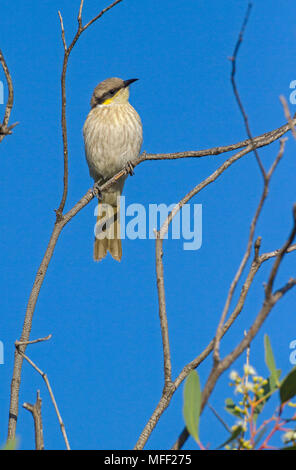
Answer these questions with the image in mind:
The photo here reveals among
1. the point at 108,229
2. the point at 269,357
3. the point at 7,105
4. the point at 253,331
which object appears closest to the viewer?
the point at 253,331

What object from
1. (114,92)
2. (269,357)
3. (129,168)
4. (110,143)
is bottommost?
(269,357)

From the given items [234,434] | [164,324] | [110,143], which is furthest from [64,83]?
[110,143]

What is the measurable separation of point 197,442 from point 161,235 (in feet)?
2.93

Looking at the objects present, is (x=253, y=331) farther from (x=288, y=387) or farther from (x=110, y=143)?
(x=110, y=143)

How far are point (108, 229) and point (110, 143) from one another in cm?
107

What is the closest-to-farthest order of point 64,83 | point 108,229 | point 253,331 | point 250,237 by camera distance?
point 253,331
point 250,237
point 64,83
point 108,229

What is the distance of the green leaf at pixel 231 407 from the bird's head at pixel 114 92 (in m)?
5.81

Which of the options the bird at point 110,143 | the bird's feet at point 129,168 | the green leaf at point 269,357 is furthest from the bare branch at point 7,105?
the bird at point 110,143

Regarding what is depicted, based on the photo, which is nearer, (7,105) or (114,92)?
(7,105)

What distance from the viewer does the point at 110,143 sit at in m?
6.95

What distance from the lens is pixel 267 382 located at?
1921 mm
